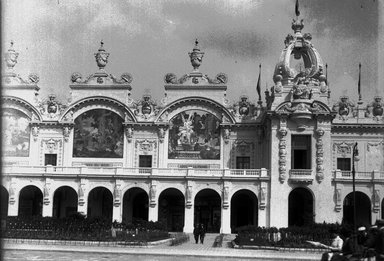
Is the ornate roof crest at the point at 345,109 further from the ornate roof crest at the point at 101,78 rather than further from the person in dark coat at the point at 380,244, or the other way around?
the person in dark coat at the point at 380,244

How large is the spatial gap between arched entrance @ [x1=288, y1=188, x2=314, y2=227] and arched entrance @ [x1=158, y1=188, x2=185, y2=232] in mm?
10255

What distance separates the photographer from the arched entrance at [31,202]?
190 feet

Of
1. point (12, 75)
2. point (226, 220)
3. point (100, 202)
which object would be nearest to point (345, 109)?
point (226, 220)

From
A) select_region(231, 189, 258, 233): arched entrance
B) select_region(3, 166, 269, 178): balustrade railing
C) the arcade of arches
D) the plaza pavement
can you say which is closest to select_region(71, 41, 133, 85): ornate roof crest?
select_region(3, 166, 269, 178): balustrade railing

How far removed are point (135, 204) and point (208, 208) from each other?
7101 millimetres

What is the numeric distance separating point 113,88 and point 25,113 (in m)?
9.07

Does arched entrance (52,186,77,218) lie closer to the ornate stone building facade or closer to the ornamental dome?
the ornate stone building facade

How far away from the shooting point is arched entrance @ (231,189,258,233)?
5754 cm

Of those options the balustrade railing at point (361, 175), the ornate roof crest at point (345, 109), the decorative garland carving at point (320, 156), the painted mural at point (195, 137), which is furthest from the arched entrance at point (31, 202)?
A: the ornate roof crest at point (345, 109)

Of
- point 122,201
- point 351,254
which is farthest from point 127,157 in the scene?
point 351,254

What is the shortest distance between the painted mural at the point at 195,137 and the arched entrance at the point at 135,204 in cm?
459

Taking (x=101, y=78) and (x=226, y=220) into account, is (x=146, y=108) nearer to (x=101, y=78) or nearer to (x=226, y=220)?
(x=101, y=78)

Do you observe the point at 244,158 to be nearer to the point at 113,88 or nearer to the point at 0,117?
the point at 113,88

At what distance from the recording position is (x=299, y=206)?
56.0 meters
